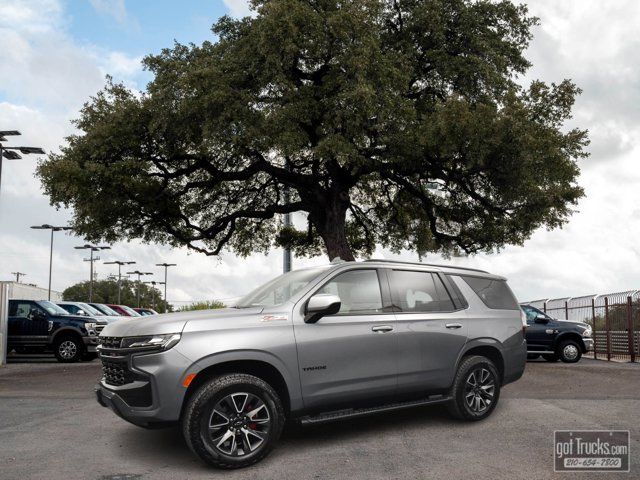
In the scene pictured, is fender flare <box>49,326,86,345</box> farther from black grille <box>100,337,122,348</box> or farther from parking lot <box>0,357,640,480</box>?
black grille <box>100,337,122,348</box>

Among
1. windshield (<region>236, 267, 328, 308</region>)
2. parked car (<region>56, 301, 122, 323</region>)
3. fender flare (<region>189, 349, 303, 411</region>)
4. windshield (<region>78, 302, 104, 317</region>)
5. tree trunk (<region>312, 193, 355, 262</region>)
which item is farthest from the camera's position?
tree trunk (<region>312, 193, 355, 262</region>)

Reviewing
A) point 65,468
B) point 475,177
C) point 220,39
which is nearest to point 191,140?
point 220,39

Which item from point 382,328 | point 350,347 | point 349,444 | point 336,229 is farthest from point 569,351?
point 350,347

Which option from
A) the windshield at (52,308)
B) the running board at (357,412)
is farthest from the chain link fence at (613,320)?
the windshield at (52,308)

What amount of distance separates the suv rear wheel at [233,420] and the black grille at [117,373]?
26.6 inches

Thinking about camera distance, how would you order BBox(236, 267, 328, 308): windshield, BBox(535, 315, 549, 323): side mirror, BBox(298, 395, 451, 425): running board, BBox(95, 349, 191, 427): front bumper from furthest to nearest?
BBox(535, 315, 549, 323): side mirror < BBox(236, 267, 328, 308): windshield < BBox(298, 395, 451, 425): running board < BBox(95, 349, 191, 427): front bumper

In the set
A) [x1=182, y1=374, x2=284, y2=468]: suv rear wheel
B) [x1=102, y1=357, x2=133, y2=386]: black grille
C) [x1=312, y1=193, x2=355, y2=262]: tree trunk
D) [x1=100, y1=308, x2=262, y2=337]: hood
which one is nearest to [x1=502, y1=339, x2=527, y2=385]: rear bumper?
[x1=182, y1=374, x2=284, y2=468]: suv rear wheel

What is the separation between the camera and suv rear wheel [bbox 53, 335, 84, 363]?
61.8ft

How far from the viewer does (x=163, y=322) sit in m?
5.84

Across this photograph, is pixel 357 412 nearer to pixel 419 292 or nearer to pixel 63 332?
pixel 419 292

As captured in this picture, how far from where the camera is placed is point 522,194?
2055 centimetres

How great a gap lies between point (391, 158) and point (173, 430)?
14250 mm

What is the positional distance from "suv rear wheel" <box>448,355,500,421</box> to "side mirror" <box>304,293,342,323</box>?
6.76ft

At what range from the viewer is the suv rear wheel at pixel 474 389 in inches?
292
